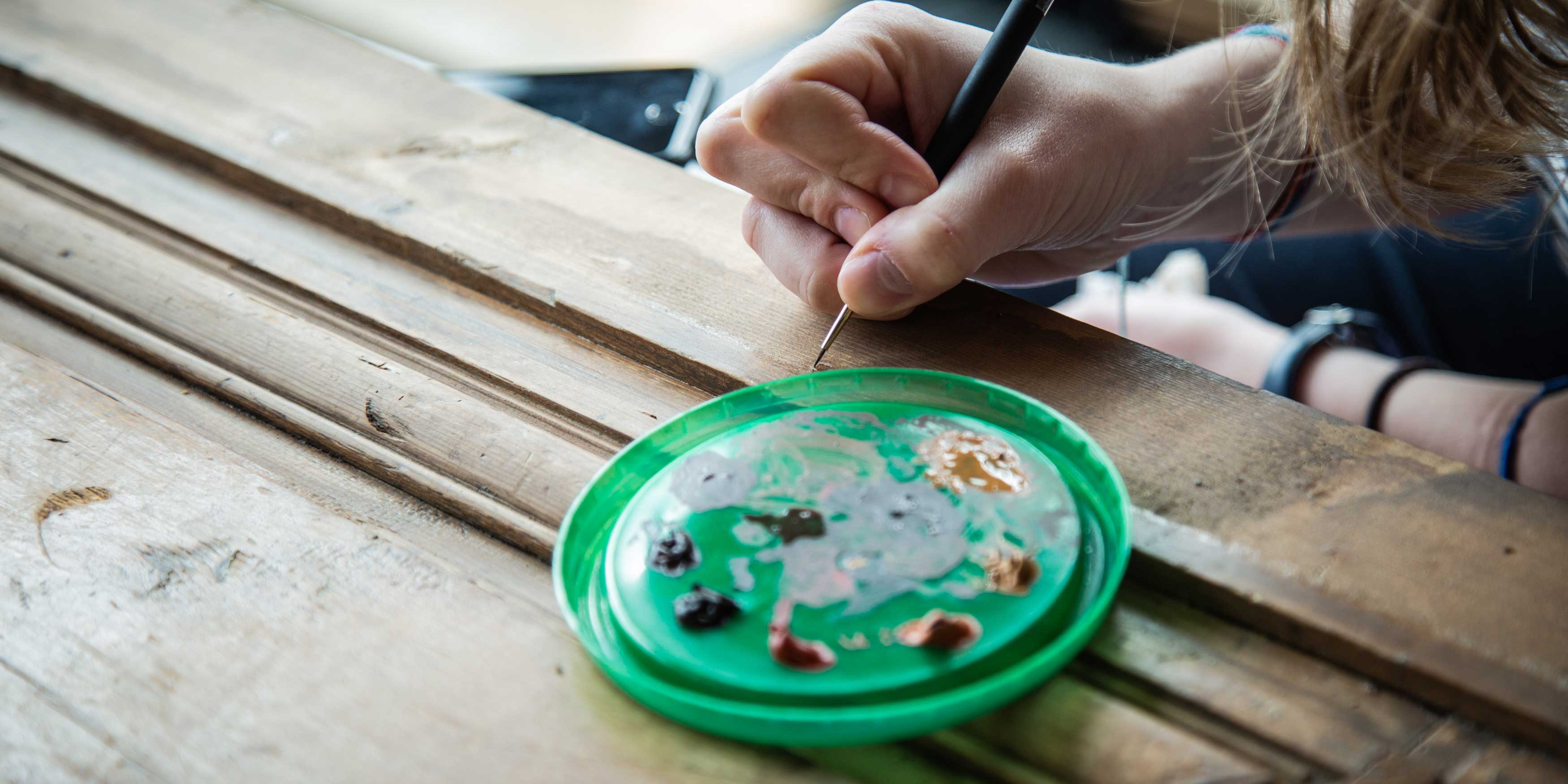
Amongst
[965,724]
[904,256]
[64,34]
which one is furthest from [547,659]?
[64,34]

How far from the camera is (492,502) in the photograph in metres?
0.50

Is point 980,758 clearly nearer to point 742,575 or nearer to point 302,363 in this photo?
→ point 742,575

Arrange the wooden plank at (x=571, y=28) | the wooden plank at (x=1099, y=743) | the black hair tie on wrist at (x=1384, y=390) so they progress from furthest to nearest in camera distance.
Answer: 1. the wooden plank at (x=571, y=28)
2. the black hair tie on wrist at (x=1384, y=390)
3. the wooden plank at (x=1099, y=743)

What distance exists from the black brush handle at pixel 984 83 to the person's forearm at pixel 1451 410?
372mm

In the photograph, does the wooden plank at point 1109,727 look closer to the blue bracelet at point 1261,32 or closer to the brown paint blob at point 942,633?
the brown paint blob at point 942,633

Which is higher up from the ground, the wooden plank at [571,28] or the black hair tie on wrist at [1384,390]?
the wooden plank at [571,28]

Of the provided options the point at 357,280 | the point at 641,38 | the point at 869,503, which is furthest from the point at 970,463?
the point at 641,38

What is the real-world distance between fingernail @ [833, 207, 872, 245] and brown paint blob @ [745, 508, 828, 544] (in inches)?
8.1

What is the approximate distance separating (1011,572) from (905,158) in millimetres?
273

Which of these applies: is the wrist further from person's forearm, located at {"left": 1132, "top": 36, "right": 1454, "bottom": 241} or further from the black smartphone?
the black smartphone

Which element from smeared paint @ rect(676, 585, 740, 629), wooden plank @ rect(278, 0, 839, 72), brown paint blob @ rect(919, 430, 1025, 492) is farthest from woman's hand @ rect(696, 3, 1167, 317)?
wooden plank @ rect(278, 0, 839, 72)

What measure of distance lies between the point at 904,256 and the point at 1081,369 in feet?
0.41

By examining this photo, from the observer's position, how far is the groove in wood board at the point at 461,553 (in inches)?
15.3

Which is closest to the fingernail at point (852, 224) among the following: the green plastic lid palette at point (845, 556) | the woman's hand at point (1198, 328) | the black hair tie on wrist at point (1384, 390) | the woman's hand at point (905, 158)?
the woman's hand at point (905, 158)
